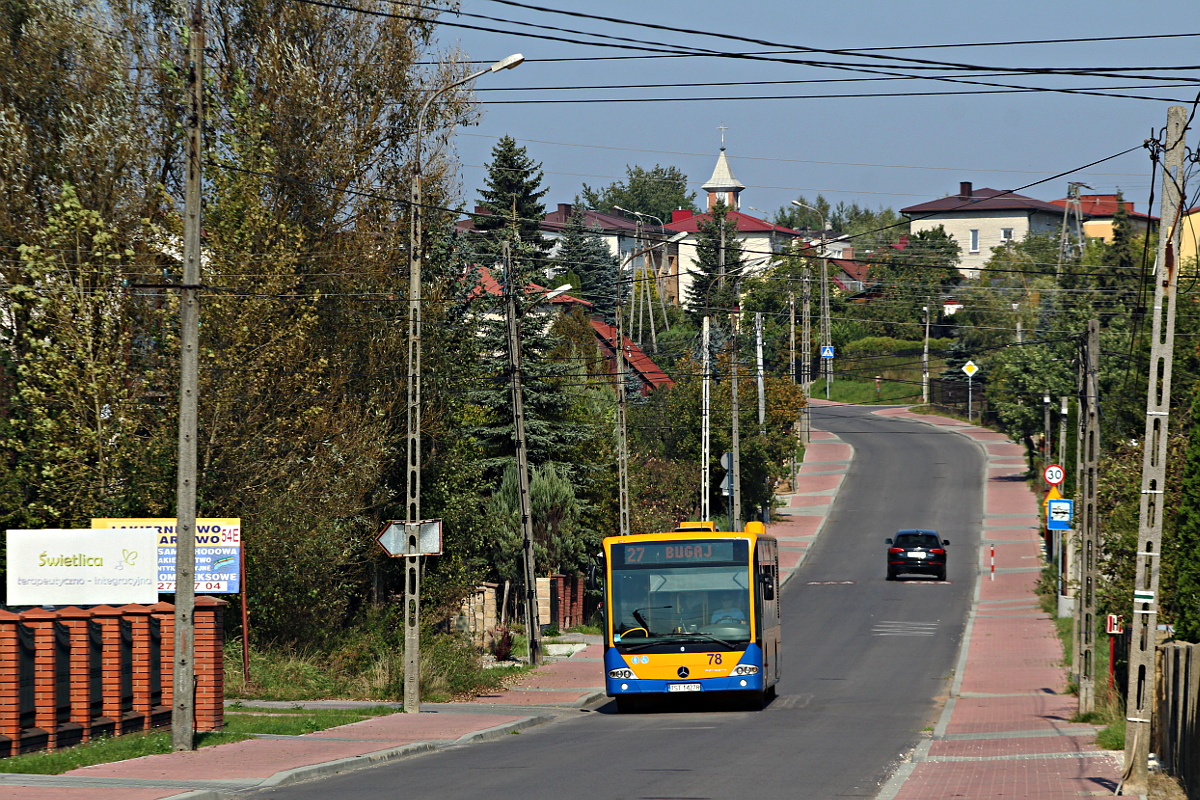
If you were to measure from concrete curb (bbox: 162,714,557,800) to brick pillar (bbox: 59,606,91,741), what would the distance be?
323 cm

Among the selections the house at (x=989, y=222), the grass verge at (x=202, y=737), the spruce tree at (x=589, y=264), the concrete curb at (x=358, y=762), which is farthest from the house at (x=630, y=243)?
the concrete curb at (x=358, y=762)

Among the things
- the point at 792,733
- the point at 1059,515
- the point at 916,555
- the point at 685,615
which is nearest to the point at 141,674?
the point at 685,615

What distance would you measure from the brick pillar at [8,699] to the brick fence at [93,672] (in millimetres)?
11

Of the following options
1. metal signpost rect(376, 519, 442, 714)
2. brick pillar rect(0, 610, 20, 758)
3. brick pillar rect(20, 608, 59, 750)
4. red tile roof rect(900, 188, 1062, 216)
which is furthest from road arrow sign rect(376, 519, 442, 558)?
red tile roof rect(900, 188, 1062, 216)

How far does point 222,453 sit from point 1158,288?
19.3 meters

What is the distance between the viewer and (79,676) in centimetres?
1620

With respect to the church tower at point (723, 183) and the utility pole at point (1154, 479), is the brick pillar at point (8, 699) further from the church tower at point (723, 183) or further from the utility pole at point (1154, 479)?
the church tower at point (723, 183)

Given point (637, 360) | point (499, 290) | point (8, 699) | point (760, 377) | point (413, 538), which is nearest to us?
point (8, 699)

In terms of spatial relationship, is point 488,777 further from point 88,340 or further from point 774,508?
point 774,508

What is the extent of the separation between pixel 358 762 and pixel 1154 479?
29.7 ft

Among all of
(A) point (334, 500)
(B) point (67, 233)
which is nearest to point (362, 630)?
(A) point (334, 500)

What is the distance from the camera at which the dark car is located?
50.8 m

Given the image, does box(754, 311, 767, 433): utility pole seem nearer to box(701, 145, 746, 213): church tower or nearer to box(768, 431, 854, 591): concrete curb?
box(768, 431, 854, 591): concrete curb

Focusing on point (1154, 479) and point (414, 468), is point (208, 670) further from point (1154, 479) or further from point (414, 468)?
point (1154, 479)
